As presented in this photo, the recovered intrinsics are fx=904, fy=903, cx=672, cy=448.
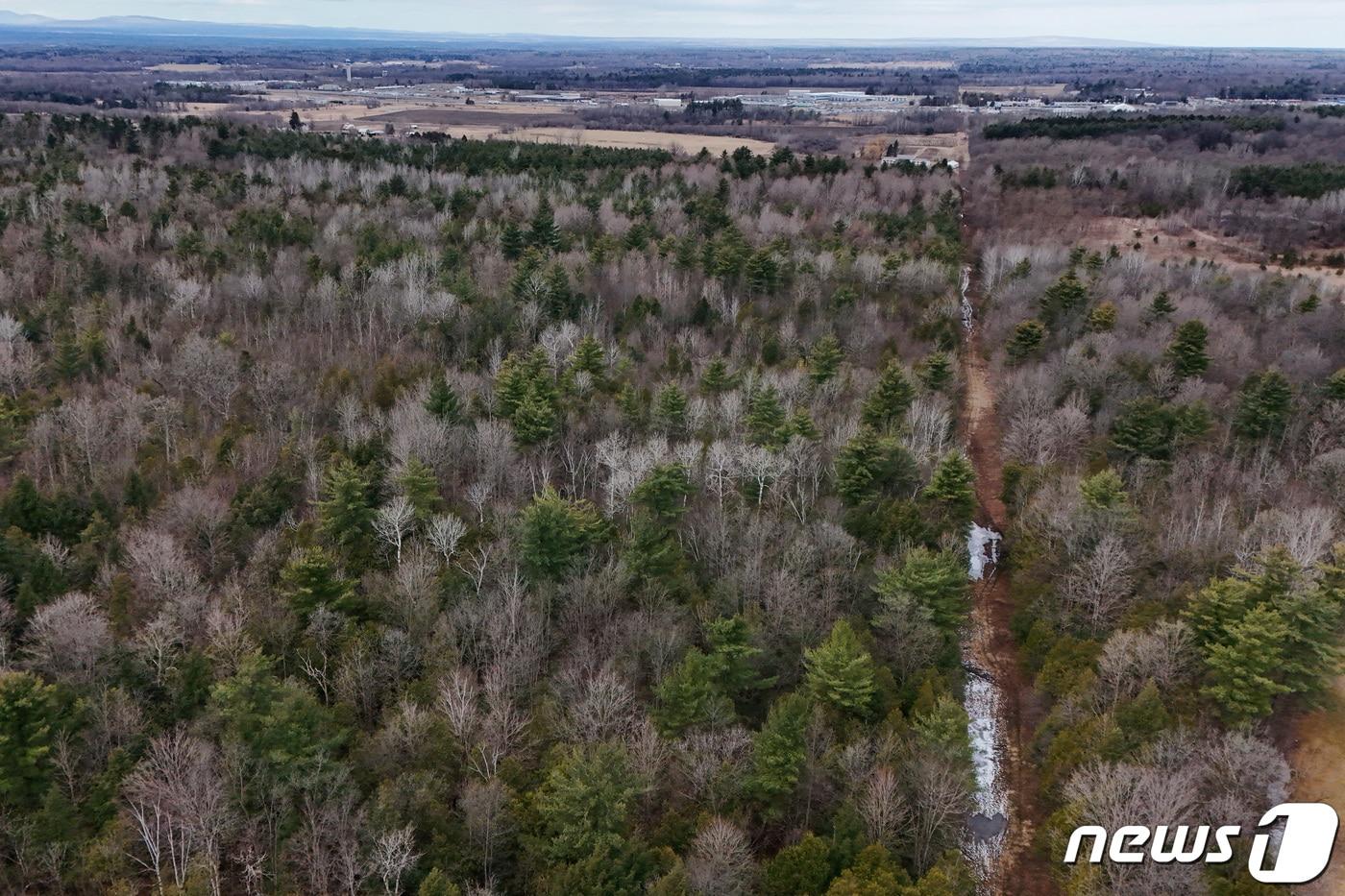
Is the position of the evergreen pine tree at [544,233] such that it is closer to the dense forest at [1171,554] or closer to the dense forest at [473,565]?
the dense forest at [473,565]

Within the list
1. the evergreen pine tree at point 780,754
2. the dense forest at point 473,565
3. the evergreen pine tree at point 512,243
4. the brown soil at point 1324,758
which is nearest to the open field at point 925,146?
the dense forest at point 473,565

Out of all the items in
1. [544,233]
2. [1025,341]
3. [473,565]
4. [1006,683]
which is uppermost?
[544,233]

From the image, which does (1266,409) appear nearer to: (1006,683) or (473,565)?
(1006,683)

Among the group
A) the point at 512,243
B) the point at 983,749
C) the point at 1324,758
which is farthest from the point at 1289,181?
the point at 983,749

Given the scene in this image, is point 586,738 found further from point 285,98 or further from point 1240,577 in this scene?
point 285,98

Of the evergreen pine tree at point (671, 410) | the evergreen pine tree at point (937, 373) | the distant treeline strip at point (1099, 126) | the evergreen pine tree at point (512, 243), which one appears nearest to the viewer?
the evergreen pine tree at point (671, 410)

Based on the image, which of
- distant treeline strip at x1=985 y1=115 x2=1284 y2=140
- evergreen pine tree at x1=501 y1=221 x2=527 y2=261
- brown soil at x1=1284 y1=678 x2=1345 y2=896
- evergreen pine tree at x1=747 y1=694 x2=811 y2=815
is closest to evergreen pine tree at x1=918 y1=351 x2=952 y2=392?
brown soil at x1=1284 y1=678 x2=1345 y2=896

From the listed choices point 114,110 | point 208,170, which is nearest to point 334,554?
point 208,170
